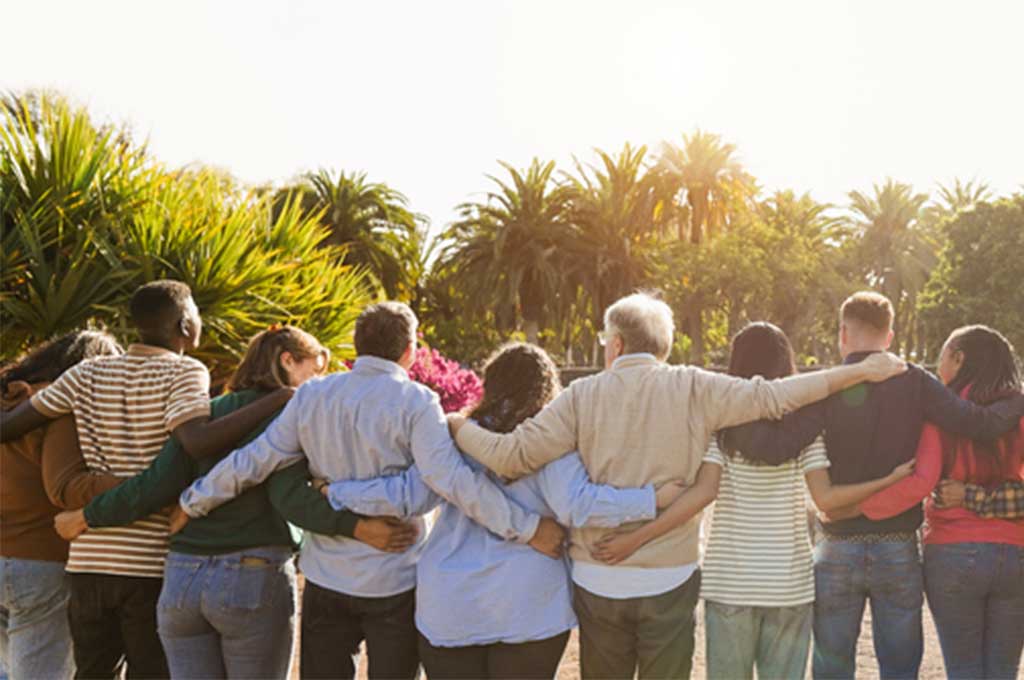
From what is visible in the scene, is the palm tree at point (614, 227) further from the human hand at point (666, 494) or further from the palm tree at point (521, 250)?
the human hand at point (666, 494)

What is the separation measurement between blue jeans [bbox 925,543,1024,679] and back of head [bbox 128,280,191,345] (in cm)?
Result: 336

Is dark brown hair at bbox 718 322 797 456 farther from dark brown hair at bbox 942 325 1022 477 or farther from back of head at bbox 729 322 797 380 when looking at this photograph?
dark brown hair at bbox 942 325 1022 477

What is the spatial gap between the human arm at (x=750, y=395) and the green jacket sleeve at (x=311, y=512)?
4.71 feet

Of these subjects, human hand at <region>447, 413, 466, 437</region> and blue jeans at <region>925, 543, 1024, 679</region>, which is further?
blue jeans at <region>925, 543, 1024, 679</region>

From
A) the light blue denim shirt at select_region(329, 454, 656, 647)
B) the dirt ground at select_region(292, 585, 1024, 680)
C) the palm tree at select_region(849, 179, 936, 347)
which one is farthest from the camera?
the palm tree at select_region(849, 179, 936, 347)

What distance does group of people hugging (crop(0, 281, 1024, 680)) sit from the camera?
3.79m

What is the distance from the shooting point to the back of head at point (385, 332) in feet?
12.8

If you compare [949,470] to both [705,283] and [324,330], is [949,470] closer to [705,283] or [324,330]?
[324,330]

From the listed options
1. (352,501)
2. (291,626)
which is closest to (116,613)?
(291,626)

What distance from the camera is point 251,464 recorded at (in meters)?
3.87

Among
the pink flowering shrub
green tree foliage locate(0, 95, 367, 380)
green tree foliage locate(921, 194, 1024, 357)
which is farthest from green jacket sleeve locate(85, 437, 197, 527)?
green tree foliage locate(921, 194, 1024, 357)

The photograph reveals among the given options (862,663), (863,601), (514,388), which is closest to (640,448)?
(514,388)

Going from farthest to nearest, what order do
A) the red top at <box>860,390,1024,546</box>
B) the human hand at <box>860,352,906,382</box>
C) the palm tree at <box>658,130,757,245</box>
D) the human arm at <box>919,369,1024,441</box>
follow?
1. the palm tree at <box>658,130,757,245</box>
2. the red top at <box>860,390,1024,546</box>
3. the human arm at <box>919,369,1024,441</box>
4. the human hand at <box>860,352,906,382</box>

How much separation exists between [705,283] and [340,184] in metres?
17.1
